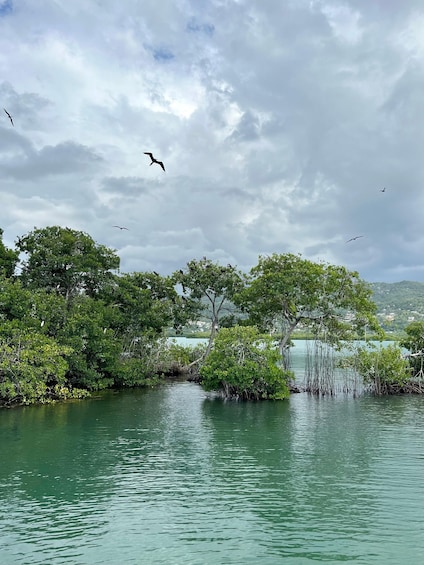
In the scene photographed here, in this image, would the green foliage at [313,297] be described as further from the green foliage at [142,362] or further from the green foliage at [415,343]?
the green foliage at [142,362]

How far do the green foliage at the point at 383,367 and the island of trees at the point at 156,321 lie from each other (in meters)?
0.07

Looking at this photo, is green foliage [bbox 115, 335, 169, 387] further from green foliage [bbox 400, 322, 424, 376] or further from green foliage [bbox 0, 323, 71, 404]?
green foliage [bbox 400, 322, 424, 376]

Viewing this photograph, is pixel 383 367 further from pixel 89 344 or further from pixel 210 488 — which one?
pixel 210 488

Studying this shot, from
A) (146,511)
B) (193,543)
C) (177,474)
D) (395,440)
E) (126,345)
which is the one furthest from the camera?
(126,345)

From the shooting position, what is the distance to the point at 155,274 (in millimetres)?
38875

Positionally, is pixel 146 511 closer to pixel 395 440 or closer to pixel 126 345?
pixel 395 440

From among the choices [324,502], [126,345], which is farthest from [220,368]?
[324,502]

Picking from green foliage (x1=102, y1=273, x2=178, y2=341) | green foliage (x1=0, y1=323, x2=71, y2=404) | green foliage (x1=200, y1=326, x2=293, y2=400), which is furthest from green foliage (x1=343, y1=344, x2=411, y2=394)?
green foliage (x1=0, y1=323, x2=71, y2=404)

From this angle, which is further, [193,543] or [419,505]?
[419,505]

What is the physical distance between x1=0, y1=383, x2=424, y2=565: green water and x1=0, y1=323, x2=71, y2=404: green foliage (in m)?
1.42

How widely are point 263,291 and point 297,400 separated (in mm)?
8565

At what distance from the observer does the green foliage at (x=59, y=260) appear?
33.4m

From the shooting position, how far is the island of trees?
93.4 ft

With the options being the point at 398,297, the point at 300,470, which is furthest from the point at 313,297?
the point at 398,297
